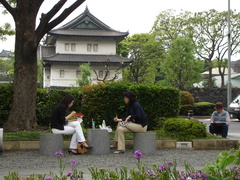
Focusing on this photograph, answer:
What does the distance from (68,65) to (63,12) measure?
45.1 meters

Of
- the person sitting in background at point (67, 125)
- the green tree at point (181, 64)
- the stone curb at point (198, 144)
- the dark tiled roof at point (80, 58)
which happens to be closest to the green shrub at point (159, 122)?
the stone curb at point (198, 144)

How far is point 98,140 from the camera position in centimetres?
1115

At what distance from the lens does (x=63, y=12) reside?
14.6m

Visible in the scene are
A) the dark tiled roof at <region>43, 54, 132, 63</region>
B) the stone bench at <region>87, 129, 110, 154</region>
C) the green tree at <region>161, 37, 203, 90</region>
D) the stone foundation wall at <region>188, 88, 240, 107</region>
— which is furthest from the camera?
the dark tiled roof at <region>43, 54, 132, 63</region>

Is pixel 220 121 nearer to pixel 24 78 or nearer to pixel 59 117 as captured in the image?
pixel 59 117

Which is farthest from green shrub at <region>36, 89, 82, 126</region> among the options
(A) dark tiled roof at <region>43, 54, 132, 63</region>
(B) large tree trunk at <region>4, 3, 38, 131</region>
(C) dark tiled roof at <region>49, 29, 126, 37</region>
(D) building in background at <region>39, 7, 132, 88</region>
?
(C) dark tiled roof at <region>49, 29, 126, 37</region>

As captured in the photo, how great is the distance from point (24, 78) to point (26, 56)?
2.36 feet

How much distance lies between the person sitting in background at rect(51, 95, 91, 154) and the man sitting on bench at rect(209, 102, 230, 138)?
15.4 feet

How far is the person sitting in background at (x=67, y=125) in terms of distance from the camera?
1096 centimetres

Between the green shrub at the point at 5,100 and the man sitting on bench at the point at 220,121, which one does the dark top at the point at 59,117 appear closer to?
the green shrub at the point at 5,100

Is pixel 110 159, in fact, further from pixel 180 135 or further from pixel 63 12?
pixel 63 12

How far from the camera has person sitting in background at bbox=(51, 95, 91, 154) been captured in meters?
11.0

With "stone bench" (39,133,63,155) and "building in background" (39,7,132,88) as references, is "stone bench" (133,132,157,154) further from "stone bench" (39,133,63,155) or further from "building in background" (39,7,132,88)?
"building in background" (39,7,132,88)

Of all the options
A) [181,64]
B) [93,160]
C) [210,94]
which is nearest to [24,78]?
[93,160]
